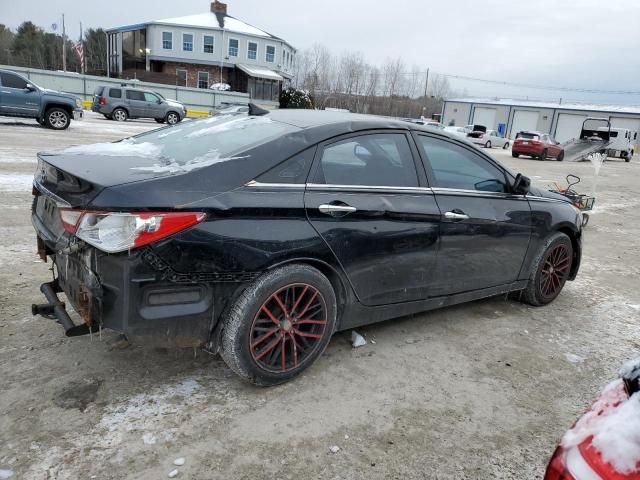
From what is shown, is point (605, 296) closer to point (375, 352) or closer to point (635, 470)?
point (375, 352)

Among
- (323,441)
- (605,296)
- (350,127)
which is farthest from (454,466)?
(605,296)

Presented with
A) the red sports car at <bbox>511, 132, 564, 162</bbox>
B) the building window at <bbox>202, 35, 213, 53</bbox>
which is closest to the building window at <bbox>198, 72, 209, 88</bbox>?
the building window at <bbox>202, 35, 213, 53</bbox>

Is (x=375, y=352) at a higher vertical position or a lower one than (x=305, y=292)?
lower

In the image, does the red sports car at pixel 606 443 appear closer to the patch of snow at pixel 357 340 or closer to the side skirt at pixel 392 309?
the side skirt at pixel 392 309

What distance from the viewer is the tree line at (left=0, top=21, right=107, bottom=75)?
67.9 m

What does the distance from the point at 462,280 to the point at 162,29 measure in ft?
168

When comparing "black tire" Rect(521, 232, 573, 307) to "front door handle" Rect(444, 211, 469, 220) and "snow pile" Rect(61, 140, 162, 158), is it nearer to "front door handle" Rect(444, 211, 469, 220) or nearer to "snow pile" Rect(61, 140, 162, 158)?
"front door handle" Rect(444, 211, 469, 220)

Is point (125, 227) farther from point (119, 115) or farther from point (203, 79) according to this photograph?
point (203, 79)

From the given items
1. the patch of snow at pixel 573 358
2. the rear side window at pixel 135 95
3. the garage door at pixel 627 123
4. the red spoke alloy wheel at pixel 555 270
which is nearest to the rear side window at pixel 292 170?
the patch of snow at pixel 573 358

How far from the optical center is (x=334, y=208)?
3084 millimetres

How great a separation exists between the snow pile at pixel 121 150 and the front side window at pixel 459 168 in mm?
1861

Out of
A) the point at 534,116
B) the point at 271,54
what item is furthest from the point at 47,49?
the point at 534,116

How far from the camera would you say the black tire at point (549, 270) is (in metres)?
4.57

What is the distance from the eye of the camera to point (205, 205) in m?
2.64
